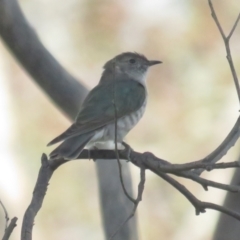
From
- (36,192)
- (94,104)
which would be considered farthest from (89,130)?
(36,192)

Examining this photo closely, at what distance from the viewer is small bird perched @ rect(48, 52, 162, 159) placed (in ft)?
15.3

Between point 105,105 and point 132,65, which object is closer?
point 105,105

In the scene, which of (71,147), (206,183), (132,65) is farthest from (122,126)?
(206,183)

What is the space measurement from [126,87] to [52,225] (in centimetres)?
297

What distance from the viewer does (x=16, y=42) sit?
5402 millimetres

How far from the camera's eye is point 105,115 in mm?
5297

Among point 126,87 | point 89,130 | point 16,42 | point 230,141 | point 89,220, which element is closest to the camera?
point 230,141

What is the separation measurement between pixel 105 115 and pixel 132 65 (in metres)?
1.54

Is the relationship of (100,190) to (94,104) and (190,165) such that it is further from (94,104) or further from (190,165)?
(190,165)

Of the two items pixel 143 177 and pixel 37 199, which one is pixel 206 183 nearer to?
pixel 143 177

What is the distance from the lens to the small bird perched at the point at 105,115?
4.67 m

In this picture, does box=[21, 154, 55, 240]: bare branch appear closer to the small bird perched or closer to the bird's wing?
the small bird perched

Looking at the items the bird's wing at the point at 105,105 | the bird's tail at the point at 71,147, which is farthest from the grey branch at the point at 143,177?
the bird's wing at the point at 105,105

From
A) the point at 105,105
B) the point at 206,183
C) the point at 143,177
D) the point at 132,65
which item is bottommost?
the point at 206,183
